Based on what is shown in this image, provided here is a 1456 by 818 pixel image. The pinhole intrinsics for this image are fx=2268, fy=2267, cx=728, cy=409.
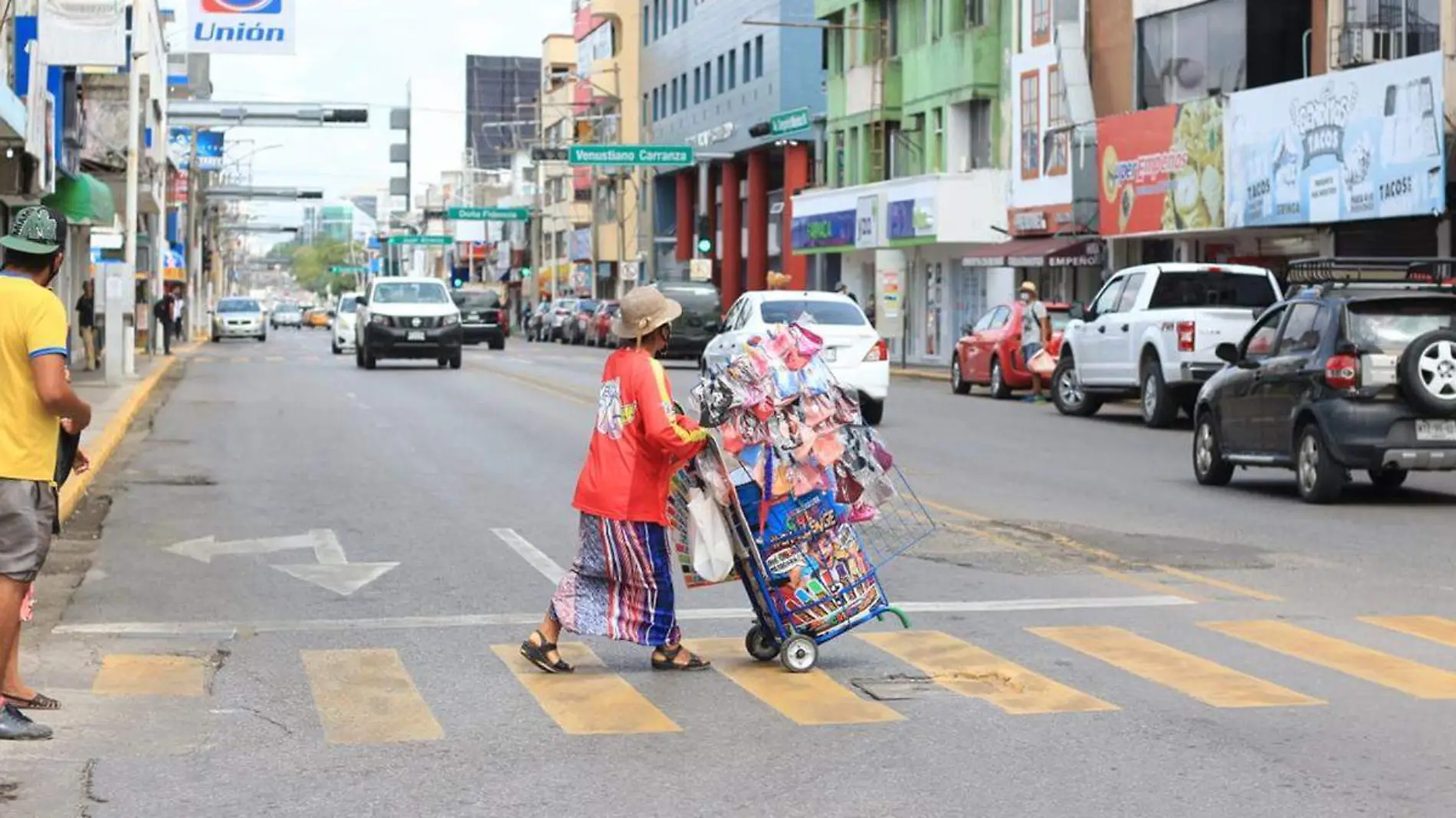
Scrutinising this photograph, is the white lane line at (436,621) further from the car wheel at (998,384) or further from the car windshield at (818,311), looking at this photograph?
the car wheel at (998,384)

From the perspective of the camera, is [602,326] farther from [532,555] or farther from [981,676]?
[981,676]

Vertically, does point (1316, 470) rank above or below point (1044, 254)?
below

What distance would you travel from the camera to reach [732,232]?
258 feet

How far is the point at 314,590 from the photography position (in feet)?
41.4

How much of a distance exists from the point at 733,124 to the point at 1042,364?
142 ft

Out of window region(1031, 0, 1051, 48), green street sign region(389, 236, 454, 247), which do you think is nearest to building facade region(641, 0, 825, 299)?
window region(1031, 0, 1051, 48)

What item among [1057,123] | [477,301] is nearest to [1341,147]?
[1057,123]

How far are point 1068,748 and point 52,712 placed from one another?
3852mm

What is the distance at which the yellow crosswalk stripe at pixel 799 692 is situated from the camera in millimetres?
8562

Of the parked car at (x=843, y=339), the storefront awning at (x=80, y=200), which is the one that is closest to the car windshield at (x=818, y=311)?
the parked car at (x=843, y=339)

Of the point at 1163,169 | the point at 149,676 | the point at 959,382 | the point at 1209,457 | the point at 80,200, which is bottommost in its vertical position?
the point at 149,676

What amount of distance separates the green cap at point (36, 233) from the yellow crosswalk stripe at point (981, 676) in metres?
3.89

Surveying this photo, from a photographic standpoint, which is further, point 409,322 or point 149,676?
point 409,322

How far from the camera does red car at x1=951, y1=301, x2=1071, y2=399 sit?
3547 centimetres
